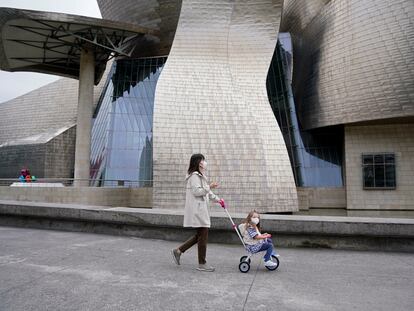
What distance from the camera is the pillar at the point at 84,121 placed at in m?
19.9

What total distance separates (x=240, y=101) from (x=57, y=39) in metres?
12.0

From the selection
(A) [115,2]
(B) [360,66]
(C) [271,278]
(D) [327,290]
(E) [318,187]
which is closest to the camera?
(D) [327,290]

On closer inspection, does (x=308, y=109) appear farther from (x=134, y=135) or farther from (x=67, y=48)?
(x=67, y=48)

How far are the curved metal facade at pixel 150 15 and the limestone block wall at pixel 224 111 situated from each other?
5078 millimetres

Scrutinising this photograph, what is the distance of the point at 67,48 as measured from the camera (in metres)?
22.6

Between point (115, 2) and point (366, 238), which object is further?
point (115, 2)

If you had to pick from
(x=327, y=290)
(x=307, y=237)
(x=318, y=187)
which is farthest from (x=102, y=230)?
(x=318, y=187)

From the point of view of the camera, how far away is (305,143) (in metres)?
22.0

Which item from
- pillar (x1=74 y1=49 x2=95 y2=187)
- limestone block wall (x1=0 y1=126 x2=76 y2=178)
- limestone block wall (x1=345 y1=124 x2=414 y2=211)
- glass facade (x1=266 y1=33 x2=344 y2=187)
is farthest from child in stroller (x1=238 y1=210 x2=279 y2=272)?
limestone block wall (x1=0 y1=126 x2=76 y2=178)

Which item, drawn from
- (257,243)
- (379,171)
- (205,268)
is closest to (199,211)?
(205,268)

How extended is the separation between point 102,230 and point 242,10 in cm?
1573

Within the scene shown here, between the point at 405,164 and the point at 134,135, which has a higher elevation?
the point at 134,135

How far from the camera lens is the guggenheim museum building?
52.5 ft

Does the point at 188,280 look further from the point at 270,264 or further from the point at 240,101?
the point at 240,101
